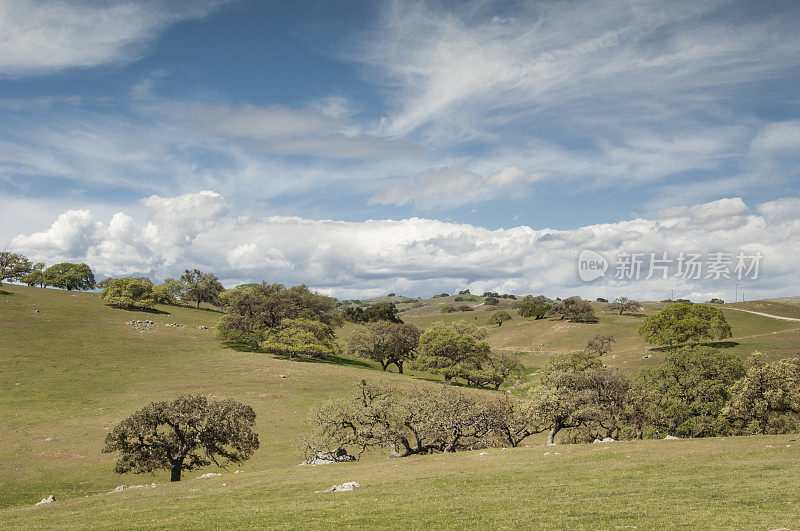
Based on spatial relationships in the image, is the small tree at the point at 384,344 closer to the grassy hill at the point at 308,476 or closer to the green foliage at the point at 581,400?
the grassy hill at the point at 308,476

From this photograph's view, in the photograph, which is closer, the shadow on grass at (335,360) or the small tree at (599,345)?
the shadow on grass at (335,360)

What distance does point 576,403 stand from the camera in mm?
40469

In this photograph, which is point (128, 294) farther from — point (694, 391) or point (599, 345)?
point (694, 391)

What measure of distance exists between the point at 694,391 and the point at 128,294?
432ft

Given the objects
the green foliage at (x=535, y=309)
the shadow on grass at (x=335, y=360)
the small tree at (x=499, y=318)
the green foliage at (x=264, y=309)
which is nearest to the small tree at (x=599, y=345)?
the shadow on grass at (x=335, y=360)

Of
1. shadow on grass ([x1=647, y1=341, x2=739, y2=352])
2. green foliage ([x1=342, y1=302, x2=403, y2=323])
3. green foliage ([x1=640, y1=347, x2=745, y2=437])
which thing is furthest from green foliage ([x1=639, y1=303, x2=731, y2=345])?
green foliage ([x1=342, y1=302, x2=403, y2=323])

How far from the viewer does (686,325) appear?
100 m

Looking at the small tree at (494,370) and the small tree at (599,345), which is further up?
the small tree at (599,345)

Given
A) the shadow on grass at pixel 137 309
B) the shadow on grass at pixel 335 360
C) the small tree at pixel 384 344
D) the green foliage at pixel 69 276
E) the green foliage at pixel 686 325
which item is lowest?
the shadow on grass at pixel 335 360

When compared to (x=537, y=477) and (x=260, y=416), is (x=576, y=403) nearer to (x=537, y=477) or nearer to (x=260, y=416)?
(x=537, y=477)

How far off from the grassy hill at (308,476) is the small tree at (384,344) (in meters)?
24.8

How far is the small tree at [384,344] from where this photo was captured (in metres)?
104

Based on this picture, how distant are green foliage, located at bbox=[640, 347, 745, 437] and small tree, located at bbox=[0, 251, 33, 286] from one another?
17128 cm

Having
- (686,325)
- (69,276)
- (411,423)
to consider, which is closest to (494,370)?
(686,325)
